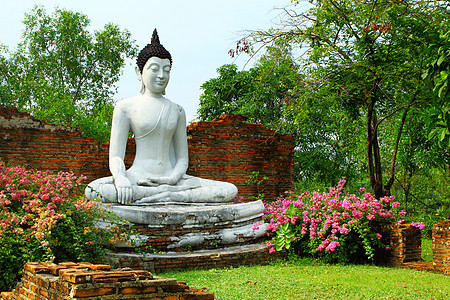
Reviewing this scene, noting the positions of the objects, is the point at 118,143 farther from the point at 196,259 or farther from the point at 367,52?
the point at 367,52

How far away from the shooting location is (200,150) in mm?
10570

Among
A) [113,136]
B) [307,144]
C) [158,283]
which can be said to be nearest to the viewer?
[158,283]

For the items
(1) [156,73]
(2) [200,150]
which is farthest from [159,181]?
(2) [200,150]

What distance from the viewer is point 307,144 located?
56.0ft

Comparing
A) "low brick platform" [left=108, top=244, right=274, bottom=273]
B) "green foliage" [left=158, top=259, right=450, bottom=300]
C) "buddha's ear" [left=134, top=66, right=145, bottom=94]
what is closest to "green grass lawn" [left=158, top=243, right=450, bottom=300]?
"green foliage" [left=158, top=259, right=450, bottom=300]

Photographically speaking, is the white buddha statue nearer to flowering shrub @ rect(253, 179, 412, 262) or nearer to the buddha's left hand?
the buddha's left hand

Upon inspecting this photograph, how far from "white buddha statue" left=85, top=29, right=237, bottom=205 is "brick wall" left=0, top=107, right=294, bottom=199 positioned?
65.0 inches

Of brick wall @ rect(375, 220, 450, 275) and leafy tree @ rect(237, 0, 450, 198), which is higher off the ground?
leafy tree @ rect(237, 0, 450, 198)

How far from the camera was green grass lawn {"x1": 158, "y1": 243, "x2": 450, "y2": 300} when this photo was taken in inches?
187

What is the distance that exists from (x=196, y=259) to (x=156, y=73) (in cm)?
334

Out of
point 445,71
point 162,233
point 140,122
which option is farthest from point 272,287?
point 140,122

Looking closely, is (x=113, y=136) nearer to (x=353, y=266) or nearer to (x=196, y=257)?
(x=196, y=257)

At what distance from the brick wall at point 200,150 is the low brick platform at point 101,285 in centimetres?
592

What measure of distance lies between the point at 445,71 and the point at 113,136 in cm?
519
